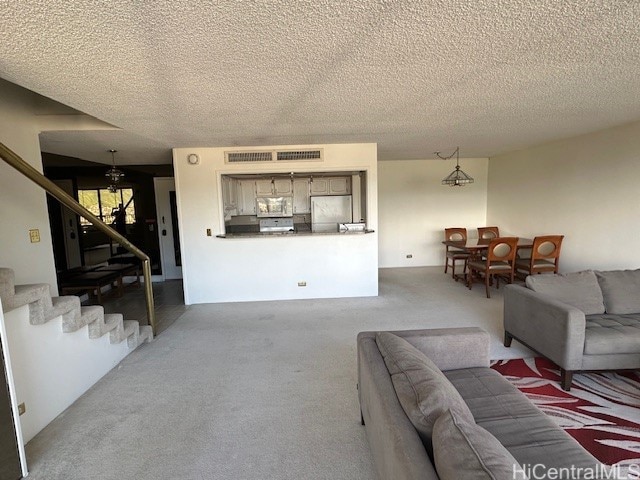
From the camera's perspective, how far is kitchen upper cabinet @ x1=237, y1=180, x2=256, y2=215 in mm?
6754

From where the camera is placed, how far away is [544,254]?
444cm

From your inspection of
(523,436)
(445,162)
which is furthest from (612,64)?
(445,162)

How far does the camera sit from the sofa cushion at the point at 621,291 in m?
2.60

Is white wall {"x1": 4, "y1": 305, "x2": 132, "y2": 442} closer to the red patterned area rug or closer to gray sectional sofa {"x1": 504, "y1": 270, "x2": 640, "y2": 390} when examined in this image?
the red patterned area rug

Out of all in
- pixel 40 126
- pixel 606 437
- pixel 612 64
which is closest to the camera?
pixel 606 437

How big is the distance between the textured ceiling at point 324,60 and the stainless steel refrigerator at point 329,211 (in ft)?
11.1

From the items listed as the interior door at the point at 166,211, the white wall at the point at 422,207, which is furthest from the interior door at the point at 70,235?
the white wall at the point at 422,207

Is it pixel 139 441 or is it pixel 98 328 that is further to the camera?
pixel 98 328

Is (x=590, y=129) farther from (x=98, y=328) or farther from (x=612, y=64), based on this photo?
(x=98, y=328)

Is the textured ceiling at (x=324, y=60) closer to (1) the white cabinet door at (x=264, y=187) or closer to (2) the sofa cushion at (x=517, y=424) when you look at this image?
(2) the sofa cushion at (x=517, y=424)

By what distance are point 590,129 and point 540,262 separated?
6.12 feet

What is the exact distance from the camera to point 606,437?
180 cm

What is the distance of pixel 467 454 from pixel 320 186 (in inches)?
243

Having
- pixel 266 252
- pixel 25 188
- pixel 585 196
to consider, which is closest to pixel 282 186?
pixel 266 252
